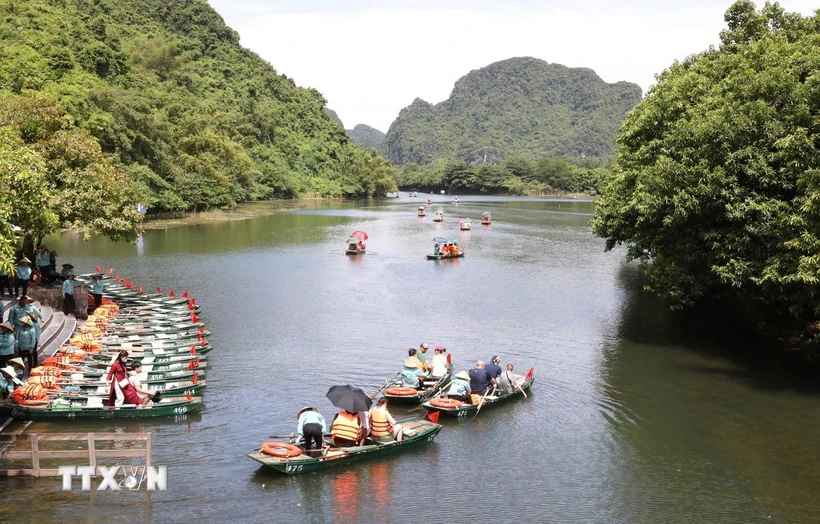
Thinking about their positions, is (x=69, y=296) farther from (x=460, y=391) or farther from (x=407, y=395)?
(x=460, y=391)

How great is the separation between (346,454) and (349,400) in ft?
4.30

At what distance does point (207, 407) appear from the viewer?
21.1 meters

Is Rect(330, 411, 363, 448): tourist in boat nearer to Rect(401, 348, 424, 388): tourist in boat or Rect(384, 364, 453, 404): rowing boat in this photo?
Rect(384, 364, 453, 404): rowing boat

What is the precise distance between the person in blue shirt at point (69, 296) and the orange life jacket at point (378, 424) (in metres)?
16.1

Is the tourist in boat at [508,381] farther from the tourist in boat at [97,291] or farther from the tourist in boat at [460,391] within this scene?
the tourist in boat at [97,291]

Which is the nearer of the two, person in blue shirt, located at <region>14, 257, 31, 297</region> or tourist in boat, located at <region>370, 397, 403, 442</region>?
tourist in boat, located at <region>370, 397, 403, 442</region>

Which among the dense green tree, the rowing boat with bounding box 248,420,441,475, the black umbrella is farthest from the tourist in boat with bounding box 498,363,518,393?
the dense green tree

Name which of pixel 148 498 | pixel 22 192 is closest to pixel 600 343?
pixel 148 498

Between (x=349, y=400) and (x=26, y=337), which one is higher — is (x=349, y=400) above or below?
below

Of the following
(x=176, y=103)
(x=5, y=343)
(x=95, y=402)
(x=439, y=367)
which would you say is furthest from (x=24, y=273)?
(x=176, y=103)

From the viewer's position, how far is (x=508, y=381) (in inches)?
893

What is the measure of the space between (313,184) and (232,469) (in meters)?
133

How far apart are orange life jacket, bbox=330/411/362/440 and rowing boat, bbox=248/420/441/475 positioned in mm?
330

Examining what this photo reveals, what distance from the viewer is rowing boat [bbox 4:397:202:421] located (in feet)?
61.0
